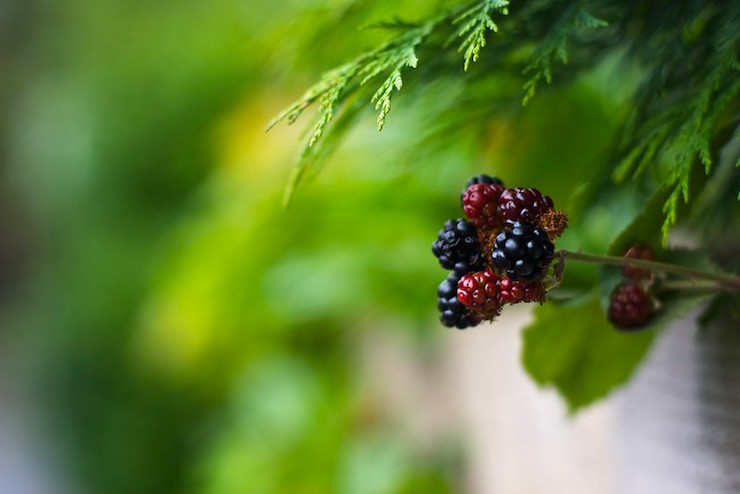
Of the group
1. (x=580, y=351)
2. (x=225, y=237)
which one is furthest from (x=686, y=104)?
(x=225, y=237)

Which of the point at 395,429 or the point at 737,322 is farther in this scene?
the point at 395,429

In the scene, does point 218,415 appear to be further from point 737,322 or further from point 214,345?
point 737,322

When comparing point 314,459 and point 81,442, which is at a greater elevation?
point 81,442

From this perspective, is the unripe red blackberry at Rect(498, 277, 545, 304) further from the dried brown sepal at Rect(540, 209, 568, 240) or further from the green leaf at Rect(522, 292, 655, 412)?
the green leaf at Rect(522, 292, 655, 412)

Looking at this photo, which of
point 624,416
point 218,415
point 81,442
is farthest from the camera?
point 81,442

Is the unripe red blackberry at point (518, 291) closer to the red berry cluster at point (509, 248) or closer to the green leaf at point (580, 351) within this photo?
the red berry cluster at point (509, 248)

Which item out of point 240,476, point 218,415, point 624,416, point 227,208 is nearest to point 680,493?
point 624,416

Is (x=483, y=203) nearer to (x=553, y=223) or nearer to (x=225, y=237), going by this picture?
(x=553, y=223)

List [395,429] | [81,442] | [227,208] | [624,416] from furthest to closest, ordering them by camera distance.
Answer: [81,442] < [395,429] < [227,208] < [624,416]
